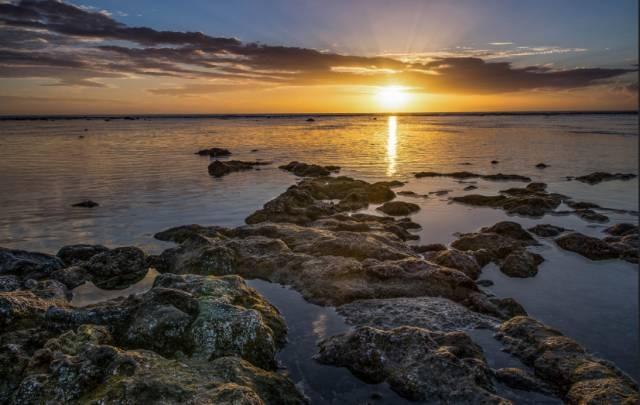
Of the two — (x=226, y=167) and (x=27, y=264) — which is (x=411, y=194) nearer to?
(x=226, y=167)

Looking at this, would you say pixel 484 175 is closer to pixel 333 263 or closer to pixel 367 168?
pixel 367 168

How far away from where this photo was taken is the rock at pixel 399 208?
2305 cm

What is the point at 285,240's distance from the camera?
54.7 feet

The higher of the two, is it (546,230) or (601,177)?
(601,177)

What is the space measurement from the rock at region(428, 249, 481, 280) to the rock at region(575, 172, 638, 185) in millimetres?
23941

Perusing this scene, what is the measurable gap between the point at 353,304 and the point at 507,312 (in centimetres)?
402

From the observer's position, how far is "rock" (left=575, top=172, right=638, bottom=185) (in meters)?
33.0

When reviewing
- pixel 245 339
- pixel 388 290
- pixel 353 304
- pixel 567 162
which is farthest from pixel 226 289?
pixel 567 162

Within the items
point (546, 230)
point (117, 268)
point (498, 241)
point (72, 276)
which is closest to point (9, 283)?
point (72, 276)

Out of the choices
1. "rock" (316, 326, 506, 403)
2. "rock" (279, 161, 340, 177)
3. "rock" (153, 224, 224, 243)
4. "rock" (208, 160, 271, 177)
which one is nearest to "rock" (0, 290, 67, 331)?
"rock" (316, 326, 506, 403)

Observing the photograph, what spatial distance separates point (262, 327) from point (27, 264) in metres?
9.19

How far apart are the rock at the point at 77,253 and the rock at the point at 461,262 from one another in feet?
38.6

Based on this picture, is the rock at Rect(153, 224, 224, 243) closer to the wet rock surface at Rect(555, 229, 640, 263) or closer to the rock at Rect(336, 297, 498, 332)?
the rock at Rect(336, 297, 498, 332)

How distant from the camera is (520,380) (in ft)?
26.0
